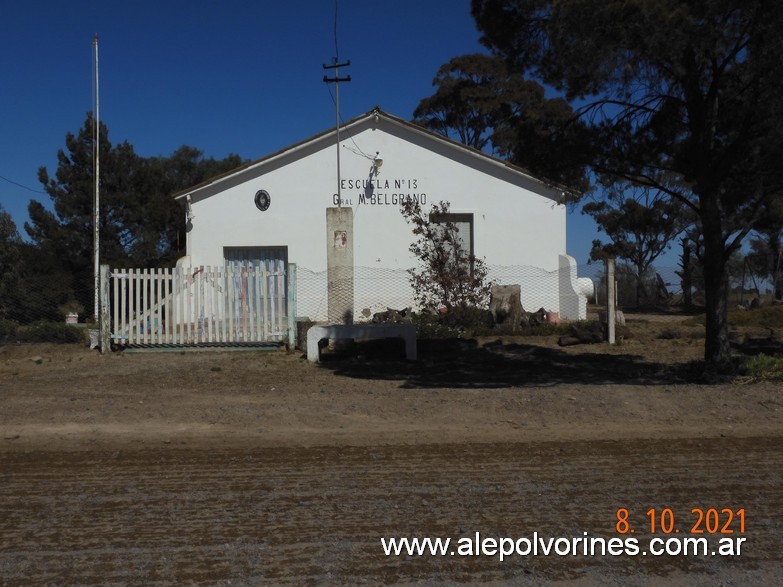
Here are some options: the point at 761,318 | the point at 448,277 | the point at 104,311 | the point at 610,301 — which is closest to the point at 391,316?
the point at 448,277

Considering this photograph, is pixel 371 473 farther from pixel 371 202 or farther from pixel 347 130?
pixel 347 130

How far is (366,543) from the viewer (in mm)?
4730

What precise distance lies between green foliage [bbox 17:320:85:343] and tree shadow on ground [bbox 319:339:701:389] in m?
5.12

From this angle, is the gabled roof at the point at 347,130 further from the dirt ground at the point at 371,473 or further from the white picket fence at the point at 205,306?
the dirt ground at the point at 371,473

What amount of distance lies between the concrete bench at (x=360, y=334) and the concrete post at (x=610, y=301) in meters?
Answer: 4.19

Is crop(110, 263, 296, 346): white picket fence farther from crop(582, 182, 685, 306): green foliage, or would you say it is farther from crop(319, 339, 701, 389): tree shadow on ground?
crop(582, 182, 685, 306): green foliage

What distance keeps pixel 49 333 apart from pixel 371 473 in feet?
33.2

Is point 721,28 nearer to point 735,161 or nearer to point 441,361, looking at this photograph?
point 735,161

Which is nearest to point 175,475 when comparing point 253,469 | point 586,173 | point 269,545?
point 253,469

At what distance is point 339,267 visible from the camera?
53.0 feet

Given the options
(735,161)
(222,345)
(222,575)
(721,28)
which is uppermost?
(721,28)

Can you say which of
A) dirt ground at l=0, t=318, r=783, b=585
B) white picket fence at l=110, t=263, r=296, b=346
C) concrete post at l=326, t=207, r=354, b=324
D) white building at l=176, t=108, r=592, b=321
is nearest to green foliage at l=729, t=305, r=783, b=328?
white building at l=176, t=108, r=592, b=321

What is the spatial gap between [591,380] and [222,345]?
6676mm

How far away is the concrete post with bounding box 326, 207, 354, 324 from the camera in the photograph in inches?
623
